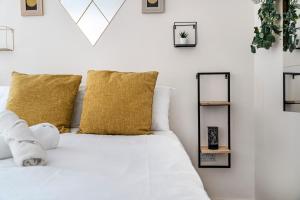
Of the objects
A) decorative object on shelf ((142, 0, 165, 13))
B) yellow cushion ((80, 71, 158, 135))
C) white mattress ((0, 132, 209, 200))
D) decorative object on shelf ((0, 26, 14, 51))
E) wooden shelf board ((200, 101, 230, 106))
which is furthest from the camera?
decorative object on shelf ((0, 26, 14, 51))

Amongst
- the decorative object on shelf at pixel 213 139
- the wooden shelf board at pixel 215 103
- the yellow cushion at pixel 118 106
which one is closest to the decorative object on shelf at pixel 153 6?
the decorative object on shelf at pixel 213 139

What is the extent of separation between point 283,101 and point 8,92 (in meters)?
1.93

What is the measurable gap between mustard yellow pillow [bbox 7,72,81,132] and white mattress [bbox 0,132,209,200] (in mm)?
607

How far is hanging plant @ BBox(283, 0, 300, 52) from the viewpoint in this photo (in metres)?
2.16

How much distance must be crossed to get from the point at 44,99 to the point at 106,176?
1289 millimetres

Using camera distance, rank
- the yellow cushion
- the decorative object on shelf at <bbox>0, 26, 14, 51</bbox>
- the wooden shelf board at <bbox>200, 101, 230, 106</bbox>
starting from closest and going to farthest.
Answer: the yellow cushion, the wooden shelf board at <bbox>200, 101, 230, 106</bbox>, the decorative object on shelf at <bbox>0, 26, 14, 51</bbox>

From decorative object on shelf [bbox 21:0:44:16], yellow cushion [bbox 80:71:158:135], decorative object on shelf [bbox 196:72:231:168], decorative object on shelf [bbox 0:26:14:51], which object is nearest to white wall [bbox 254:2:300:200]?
decorative object on shelf [bbox 196:72:231:168]


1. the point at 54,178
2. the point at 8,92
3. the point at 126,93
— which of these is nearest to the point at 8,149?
the point at 54,178

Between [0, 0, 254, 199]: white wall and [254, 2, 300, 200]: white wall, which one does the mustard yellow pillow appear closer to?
[0, 0, 254, 199]: white wall

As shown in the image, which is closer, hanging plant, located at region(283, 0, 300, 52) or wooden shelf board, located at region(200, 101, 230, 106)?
hanging plant, located at region(283, 0, 300, 52)

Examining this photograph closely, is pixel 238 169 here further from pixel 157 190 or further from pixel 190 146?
pixel 157 190

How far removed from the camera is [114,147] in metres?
1.64

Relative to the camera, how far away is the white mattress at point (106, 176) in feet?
2.91

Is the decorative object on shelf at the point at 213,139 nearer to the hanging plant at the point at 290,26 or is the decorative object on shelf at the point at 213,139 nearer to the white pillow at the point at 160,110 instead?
the white pillow at the point at 160,110
